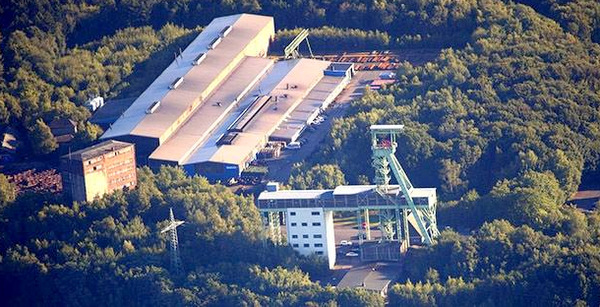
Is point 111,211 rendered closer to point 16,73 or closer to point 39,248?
point 39,248

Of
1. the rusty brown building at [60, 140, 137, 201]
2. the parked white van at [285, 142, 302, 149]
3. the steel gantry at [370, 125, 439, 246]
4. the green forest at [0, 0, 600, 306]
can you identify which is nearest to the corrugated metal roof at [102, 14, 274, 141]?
the green forest at [0, 0, 600, 306]

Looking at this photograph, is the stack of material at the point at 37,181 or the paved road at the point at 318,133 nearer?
the paved road at the point at 318,133

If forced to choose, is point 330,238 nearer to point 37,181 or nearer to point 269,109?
point 269,109

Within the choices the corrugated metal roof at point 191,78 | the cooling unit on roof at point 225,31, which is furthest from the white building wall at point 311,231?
the cooling unit on roof at point 225,31

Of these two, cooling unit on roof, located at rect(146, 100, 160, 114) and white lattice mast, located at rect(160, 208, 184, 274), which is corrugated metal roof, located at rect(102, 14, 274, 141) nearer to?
cooling unit on roof, located at rect(146, 100, 160, 114)

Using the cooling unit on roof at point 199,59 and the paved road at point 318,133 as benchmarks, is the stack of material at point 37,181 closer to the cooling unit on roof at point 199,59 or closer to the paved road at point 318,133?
the paved road at point 318,133

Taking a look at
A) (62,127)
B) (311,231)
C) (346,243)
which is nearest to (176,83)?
(62,127)

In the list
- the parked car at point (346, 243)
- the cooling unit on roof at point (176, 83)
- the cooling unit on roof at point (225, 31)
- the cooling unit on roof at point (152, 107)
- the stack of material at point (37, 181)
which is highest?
the cooling unit on roof at point (225, 31)
